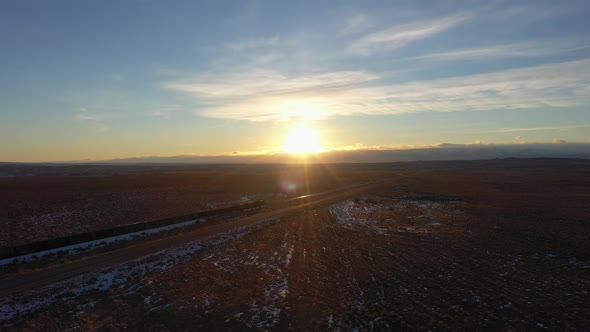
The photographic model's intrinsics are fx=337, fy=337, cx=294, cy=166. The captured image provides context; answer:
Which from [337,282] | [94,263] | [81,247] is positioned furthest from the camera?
[81,247]

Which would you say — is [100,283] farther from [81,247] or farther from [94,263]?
[81,247]

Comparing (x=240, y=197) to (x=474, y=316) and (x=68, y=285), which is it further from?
(x=474, y=316)

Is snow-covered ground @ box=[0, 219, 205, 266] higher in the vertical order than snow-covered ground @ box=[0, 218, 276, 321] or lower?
lower

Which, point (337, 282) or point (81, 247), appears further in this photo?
point (81, 247)

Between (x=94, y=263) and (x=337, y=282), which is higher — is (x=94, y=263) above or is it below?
above

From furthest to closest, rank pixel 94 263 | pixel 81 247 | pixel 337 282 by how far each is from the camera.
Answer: pixel 81 247, pixel 94 263, pixel 337 282

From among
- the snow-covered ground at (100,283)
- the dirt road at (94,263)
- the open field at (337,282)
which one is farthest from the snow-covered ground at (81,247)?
the snow-covered ground at (100,283)

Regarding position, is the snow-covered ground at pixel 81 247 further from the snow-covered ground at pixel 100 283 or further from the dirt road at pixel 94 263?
the snow-covered ground at pixel 100 283

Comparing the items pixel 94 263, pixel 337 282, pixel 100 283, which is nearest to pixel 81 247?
pixel 94 263

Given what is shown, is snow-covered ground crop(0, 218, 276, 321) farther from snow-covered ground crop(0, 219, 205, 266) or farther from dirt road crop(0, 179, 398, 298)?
snow-covered ground crop(0, 219, 205, 266)

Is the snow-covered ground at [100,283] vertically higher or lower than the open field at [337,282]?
higher

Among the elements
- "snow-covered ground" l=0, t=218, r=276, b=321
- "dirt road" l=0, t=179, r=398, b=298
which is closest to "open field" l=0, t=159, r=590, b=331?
"snow-covered ground" l=0, t=218, r=276, b=321
